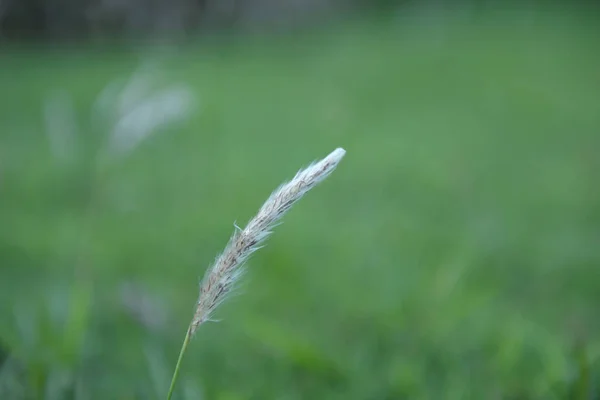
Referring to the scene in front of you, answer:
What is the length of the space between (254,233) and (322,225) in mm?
2227

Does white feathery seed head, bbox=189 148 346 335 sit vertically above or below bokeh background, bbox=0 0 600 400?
above

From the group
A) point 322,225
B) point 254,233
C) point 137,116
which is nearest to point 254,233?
point 254,233

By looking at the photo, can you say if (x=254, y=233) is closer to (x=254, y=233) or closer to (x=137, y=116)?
(x=254, y=233)

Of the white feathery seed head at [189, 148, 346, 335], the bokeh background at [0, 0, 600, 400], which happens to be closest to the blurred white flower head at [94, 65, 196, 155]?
the bokeh background at [0, 0, 600, 400]

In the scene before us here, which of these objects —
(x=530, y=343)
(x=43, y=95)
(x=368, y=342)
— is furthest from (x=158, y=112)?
(x=43, y=95)

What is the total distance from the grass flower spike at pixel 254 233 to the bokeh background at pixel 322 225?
33 centimetres

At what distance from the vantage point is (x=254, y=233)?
72 cm

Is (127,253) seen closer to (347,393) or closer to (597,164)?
(347,393)

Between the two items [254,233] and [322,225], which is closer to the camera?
[254,233]

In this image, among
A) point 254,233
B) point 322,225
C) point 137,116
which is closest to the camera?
point 254,233

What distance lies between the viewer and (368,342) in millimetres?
1739

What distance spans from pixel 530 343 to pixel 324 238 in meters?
1.26

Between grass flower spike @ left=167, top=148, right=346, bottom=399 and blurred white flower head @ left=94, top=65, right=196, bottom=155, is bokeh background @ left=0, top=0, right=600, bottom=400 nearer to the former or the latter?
blurred white flower head @ left=94, top=65, right=196, bottom=155

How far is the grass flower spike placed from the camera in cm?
68
